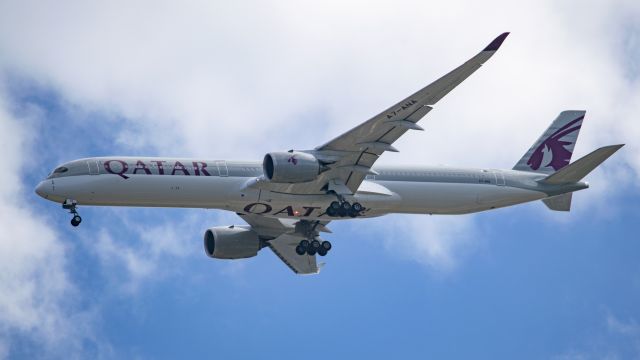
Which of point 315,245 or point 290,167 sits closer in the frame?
point 290,167

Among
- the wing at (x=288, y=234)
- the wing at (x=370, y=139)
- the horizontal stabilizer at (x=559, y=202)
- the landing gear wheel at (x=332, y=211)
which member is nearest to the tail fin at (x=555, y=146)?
the horizontal stabilizer at (x=559, y=202)

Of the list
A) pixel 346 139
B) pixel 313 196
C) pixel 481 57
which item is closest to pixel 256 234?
pixel 313 196

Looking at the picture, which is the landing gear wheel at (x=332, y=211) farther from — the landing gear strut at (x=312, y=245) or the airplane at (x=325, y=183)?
the landing gear strut at (x=312, y=245)

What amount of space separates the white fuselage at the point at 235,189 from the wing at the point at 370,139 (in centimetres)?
81

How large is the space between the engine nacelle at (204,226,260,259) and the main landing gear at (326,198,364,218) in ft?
31.3

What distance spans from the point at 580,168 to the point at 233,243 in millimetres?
19284

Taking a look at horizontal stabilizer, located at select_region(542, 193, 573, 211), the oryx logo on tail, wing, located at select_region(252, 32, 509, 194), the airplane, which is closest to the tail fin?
the oryx logo on tail

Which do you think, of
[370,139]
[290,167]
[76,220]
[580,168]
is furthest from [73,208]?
[580,168]

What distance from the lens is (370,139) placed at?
178 ft

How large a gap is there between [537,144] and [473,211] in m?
6.54

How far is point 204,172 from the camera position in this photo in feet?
183

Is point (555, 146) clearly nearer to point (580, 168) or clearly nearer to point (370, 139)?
point (580, 168)

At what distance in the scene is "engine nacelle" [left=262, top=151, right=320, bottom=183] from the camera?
175 feet

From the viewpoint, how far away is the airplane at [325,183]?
53.8 m
